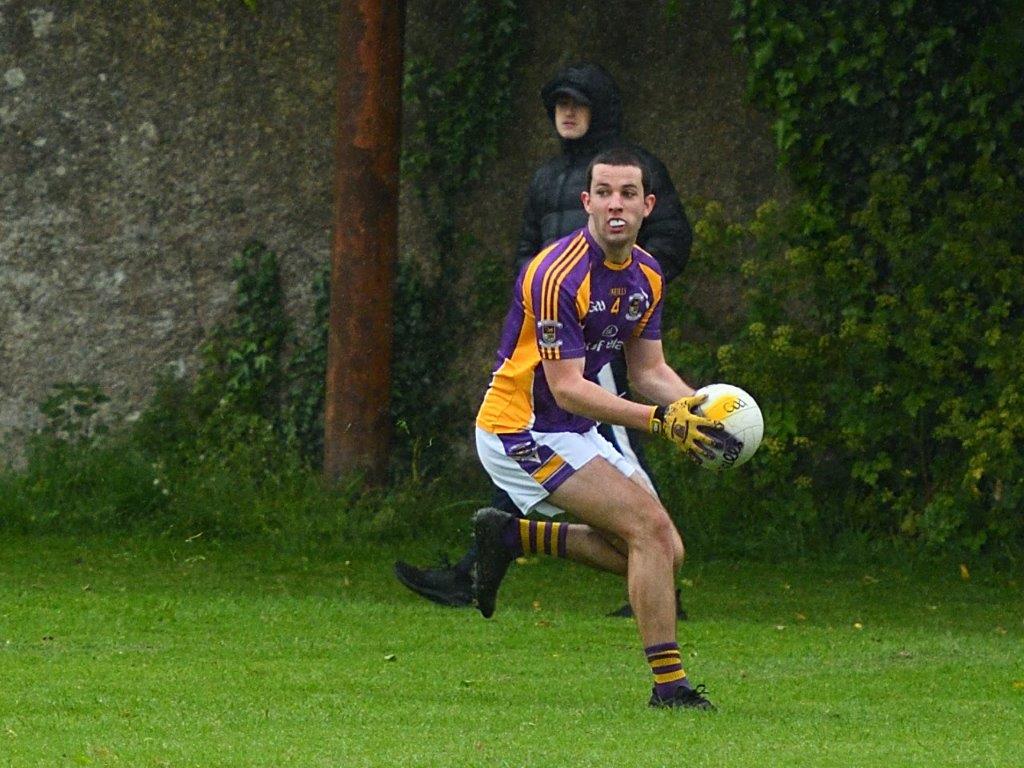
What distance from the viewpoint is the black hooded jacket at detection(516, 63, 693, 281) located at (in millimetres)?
8781

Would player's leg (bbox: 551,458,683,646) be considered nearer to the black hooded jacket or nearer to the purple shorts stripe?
the purple shorts stripe

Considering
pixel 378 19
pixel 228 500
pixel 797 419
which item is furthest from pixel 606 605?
pixel 378 19

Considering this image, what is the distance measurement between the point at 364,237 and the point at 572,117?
7.37 ft

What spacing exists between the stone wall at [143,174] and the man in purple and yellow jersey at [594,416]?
5000 millimetres

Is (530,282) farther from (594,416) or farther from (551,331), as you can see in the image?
(594,416)

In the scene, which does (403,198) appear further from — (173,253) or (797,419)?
(797,419)

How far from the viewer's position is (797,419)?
10.3m

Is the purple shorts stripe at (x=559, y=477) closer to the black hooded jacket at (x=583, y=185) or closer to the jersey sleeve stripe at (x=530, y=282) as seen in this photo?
the jersey sleeve stripe at (x=530, y=282)

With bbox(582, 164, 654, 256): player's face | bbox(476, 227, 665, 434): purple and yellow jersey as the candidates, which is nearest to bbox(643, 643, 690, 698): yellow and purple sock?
bbox(476, 227, 665, 434): purple and yellow jersey

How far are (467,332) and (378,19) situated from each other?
74.6 inches

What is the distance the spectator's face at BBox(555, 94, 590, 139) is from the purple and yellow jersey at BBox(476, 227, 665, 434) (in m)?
2.18

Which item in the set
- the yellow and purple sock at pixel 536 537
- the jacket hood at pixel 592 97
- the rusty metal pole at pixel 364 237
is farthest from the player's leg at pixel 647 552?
the rusty metal pole at pixel 364 237

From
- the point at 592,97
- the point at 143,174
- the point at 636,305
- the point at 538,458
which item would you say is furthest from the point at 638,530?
the point at 143,174

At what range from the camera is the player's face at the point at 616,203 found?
21.0 ft
